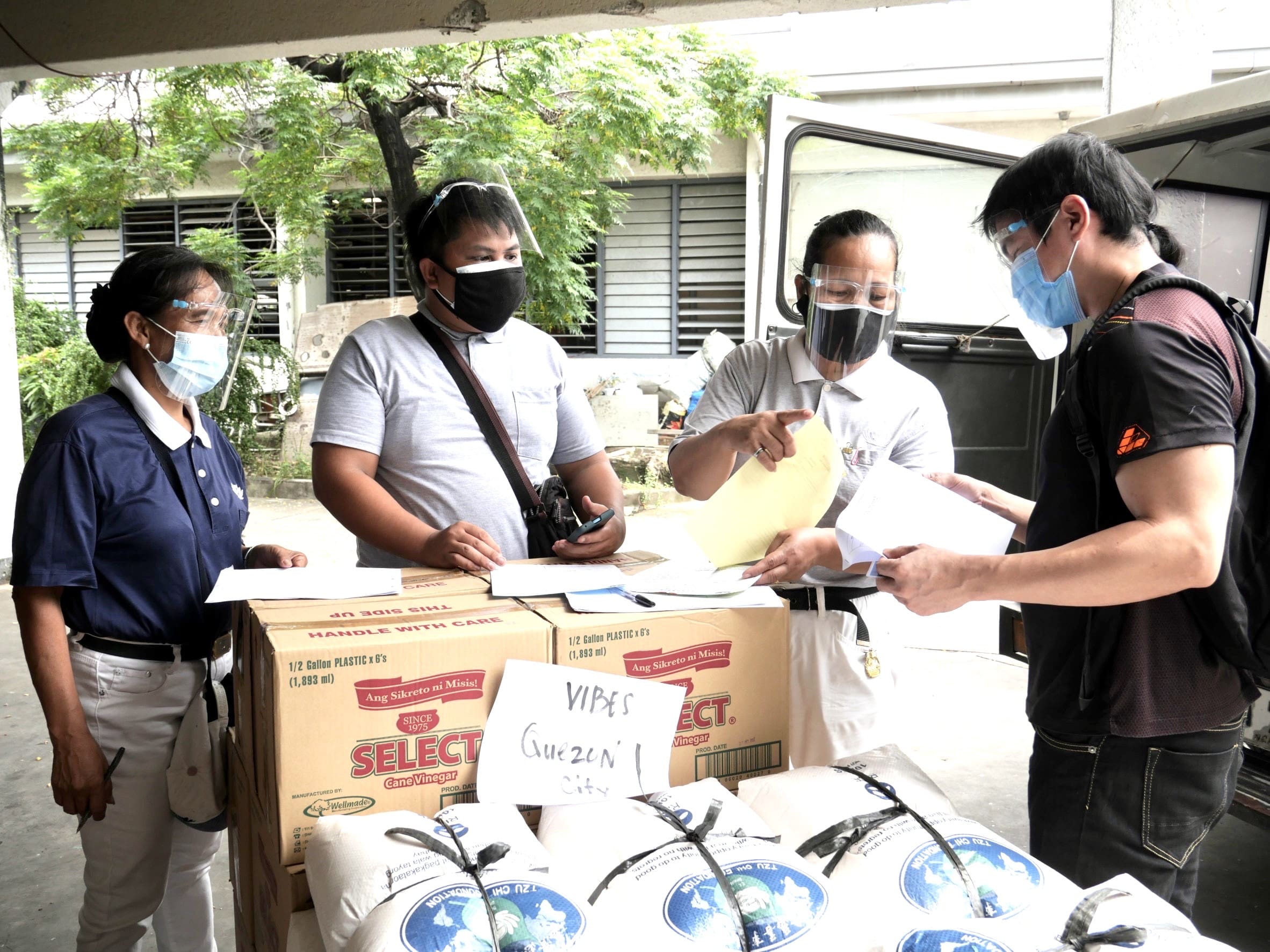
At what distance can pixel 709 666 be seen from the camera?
1.53m

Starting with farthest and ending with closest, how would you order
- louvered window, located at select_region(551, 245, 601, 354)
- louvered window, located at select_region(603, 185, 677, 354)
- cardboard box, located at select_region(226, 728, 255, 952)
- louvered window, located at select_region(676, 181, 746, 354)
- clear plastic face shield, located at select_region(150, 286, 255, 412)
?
louvered window, located at select_region(551, 245, 601, 354) → louvered window, located at select_region(603, 185, 677, 354) → louvered window, located at select_region(676, 181, 746, 354) → clear plastic face shield, located at select_region(150, 286, 255, 412) → cardboard box, located at select_region(226, 728, 255, 952)

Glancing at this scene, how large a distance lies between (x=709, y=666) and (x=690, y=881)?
430 mm

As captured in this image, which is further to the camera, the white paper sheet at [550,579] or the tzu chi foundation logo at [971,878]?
the white paper sheet at [550,579]

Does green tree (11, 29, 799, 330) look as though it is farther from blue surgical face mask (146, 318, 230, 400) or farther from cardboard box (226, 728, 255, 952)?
cardboard box (226, 728, 255, 952)

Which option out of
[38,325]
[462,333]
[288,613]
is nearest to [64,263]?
[38,325]

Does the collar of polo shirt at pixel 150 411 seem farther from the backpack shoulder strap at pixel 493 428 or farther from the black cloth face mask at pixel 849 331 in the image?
the black cloth face mask at pixel 849 331

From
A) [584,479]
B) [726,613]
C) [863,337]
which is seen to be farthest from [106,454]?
[863,337]

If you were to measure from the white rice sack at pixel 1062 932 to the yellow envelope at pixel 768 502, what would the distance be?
2.35 feet

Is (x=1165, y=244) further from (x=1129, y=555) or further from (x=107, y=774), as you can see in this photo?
(x=107, y=774)

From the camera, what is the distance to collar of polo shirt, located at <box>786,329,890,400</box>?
2078 mm

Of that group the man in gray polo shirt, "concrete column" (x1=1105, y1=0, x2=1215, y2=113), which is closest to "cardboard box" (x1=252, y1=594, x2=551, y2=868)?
the man in gray polo shirt

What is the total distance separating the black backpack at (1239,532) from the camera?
137cm

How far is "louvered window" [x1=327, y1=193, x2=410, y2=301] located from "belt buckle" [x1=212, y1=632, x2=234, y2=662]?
405 inches

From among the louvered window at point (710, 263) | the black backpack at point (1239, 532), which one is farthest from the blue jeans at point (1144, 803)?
the louvered window at point (710, 263)
